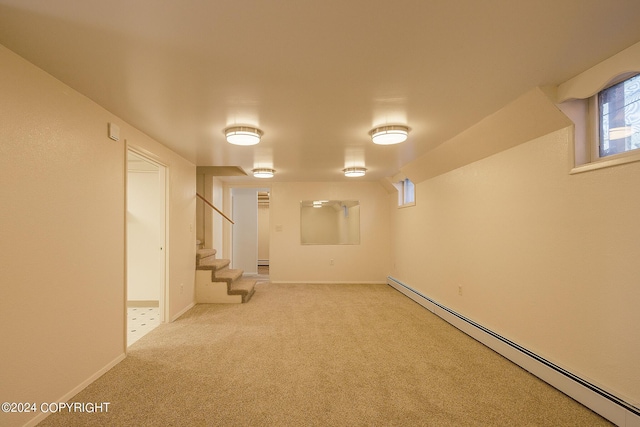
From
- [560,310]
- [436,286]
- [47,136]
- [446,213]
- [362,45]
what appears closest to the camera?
[362,45]

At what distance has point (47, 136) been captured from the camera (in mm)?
1899

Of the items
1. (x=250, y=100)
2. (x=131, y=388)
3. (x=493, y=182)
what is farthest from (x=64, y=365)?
(x=493, y=182)

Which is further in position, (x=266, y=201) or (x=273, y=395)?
(x=266, y=201)

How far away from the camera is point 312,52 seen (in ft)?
5.51

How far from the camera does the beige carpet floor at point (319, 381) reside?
6.14 ft

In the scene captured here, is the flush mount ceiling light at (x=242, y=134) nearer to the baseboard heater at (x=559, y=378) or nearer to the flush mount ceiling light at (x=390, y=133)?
the flush mount ceiling light at (x=390, y=133)

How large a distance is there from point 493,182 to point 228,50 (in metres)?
2.82

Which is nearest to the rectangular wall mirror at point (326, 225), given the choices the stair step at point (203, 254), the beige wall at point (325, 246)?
the beige wall at point (325, 246)

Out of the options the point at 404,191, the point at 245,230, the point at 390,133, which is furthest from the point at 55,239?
the point at 245,230

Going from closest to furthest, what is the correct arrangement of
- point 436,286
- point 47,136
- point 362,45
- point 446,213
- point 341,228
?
point 362,45
point 47,136
point 446,213
point 436,286
point 341,228

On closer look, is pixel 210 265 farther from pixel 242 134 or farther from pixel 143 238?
pixel 242 134

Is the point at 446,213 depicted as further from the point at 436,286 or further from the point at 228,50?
the point at 228,50

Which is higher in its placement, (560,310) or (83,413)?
(560,310)

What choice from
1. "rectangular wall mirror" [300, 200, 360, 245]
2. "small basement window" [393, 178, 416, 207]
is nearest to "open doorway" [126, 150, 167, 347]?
"rectangular wall mirror" [300, 200, 360, 245]
